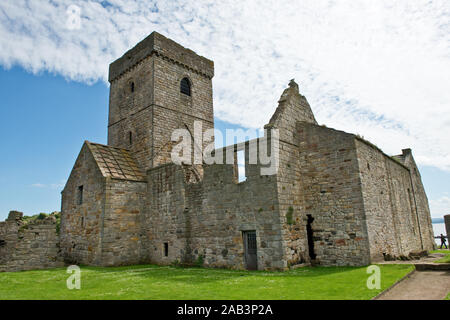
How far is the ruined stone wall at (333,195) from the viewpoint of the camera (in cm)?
1253

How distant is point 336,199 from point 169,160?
1053 cm

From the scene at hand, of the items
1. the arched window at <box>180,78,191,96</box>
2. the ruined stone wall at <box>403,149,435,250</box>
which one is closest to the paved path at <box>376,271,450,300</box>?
the ruined stone wall at <box>403,149,435,250</box>

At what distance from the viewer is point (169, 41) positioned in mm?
21250

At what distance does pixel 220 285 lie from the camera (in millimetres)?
9531

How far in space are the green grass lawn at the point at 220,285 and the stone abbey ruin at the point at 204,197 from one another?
5.25 ft

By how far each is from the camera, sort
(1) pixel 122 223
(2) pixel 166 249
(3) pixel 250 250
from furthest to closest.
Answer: (1) pixel 122 223, (2) pixel 166 249, (3) pixel 250 250

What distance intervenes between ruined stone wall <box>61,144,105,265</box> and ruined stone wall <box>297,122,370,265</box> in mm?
10481

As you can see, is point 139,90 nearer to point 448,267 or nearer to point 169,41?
point 169,41

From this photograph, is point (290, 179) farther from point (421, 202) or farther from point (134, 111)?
point (421, 202)

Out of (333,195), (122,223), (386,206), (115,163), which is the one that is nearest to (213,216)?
(333,195)

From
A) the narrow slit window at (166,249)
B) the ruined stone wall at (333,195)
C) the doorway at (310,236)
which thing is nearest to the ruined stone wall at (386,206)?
the ruined stone wall at (333,195)

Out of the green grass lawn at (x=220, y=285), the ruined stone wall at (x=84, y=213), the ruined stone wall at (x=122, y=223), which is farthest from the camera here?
the ruined stone wall at (x=84, y=213)

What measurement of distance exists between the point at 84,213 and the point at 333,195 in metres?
13.3

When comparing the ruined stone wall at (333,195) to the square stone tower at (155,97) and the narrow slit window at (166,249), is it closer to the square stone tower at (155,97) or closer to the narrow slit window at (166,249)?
the narrow slit window at (166,249)
